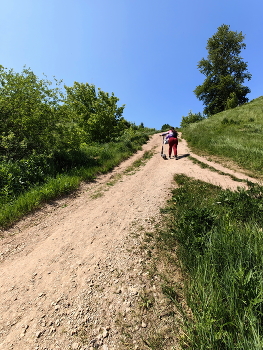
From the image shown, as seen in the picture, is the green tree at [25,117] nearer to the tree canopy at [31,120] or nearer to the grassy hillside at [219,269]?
the tree canopy at [31,120]

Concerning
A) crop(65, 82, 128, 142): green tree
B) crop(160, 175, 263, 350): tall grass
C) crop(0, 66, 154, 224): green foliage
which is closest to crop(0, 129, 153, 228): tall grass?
crop(0, 66, 154, 224): green foliage

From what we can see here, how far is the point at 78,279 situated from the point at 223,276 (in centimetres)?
240

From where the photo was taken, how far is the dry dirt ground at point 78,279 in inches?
83.3

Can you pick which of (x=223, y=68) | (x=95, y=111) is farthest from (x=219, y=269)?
(x=223, y=68)

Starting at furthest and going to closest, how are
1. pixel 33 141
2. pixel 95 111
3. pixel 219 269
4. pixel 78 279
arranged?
pixel 95 111 < pixel 33 141 < pixel 78 279 < pixel 219 269

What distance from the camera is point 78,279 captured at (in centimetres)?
294

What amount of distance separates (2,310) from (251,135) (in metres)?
18.1

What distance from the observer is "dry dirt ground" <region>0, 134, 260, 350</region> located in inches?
83.3

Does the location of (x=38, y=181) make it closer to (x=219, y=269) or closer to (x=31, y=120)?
(x=31, y=120)

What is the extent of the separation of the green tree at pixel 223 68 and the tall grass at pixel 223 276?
167 ft

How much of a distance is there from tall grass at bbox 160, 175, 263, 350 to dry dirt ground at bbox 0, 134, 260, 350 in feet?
1.60

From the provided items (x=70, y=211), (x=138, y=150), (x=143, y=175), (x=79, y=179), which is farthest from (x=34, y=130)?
(x=138, y=150)

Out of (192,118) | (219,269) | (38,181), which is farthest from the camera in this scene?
(192,118)

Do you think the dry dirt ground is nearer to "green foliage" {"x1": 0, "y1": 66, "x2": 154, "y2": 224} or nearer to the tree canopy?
"green foliage" {"x1": 0, "y1": 66, "x2": 154, "y2": 224}
